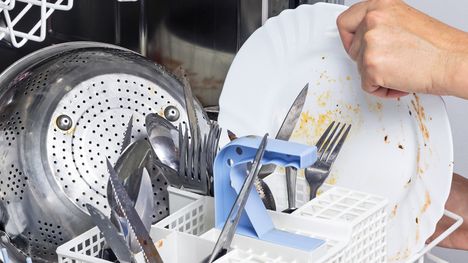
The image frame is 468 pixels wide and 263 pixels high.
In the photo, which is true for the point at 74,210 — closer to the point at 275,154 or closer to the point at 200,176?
the point at 200,176

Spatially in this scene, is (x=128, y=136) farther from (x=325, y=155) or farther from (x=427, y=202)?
(x=427, y=202)

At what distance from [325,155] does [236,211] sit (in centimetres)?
21

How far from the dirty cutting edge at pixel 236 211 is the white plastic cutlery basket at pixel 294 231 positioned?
0.03 ft

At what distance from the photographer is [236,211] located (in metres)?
0.65

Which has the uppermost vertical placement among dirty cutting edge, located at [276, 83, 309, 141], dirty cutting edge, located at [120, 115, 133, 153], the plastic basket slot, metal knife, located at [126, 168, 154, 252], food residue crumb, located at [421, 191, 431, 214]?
dirty cutting edge, located at [276, 83, 309, 141]

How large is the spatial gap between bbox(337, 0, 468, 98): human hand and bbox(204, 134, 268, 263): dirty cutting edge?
19cm

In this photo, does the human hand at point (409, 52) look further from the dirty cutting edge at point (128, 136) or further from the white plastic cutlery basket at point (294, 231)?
the dirty cutting edge at point (128, 136)

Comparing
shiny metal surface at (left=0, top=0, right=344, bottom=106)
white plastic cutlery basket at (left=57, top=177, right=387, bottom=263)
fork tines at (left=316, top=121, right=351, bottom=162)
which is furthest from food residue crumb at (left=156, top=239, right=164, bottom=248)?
shiny metal surface at (left=0, top=0, right=344, bottom=106)

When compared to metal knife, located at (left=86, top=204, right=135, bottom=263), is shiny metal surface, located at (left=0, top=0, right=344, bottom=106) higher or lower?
higher

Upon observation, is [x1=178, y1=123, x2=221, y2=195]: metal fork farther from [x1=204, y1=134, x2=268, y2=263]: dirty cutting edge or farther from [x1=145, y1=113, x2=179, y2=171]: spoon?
[x1=204, y1=134, x2=268, y2=263]: dirty cutting edge

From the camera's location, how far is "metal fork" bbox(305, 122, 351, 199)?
0.82m

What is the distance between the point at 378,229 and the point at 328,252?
11 cm

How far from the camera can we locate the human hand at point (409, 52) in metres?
0.76

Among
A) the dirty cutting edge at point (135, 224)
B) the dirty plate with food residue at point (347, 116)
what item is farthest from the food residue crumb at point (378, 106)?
the dirty cutting edge at point (135, 224)
